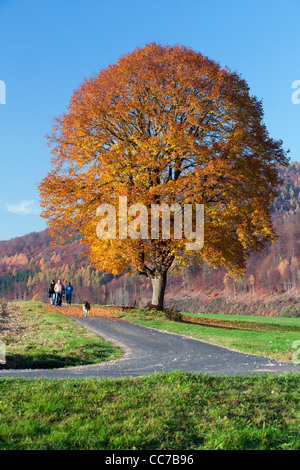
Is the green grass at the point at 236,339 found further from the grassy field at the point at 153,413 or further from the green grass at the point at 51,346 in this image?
the grassy field at the point at 153,413

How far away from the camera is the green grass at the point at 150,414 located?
527 cm

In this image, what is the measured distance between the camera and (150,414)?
240 inches

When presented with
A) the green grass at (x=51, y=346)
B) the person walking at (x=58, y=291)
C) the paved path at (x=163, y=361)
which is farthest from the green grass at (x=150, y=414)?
the person walking at (x=58, y=291)

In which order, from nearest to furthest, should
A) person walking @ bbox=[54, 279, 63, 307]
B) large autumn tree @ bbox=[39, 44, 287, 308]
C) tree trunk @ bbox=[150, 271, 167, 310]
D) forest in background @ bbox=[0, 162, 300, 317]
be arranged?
large autumn tree @ bbox=[39, 44, 287, 308]
tree trunk @ bbox=[150, 271, 167, 310]
person walking @ bbox=[54, 279, 63, 307]
forest in background @ bbox=[0, 162, 300, 317]

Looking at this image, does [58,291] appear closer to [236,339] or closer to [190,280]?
[236,339]

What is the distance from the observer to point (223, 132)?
24141 millimetres

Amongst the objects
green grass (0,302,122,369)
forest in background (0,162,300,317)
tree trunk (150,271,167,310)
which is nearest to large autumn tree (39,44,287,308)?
tree trunk (150,271,167,310)

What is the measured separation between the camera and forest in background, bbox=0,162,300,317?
94.1 metres

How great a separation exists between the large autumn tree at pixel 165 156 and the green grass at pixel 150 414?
15.1 m

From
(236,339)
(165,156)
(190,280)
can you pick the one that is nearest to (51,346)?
(236,339)

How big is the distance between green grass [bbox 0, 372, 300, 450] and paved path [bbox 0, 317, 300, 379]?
143 cm

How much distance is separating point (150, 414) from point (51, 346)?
758cm

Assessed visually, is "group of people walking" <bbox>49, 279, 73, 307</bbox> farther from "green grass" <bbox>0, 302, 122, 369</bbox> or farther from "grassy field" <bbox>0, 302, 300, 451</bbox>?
"grassy field" <bbox>0, 302, 300, 451</bbox>

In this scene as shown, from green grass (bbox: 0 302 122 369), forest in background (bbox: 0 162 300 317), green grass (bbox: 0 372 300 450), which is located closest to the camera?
green grass (bbox: 0 372 300 450)
